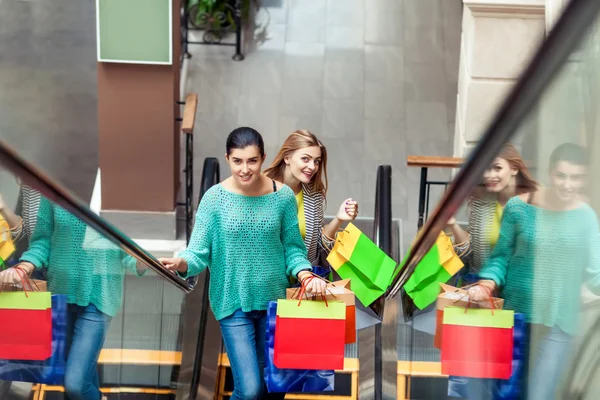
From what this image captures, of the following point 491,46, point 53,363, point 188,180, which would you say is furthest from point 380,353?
point 491,46

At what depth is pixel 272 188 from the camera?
4.30 metres

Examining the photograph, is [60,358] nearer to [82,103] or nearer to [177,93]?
[177,93]

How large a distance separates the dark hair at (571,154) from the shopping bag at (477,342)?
29.9 inches

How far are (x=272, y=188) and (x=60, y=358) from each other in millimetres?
1336

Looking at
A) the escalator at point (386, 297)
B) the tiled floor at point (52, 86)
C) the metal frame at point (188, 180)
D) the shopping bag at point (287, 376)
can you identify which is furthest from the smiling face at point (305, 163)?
the tiled floor at point (52, 86)

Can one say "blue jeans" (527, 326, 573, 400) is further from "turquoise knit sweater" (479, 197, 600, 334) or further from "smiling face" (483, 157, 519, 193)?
"smiling face" (483, 157, 519, 193)

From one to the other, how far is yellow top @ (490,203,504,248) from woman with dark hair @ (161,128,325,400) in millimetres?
1510

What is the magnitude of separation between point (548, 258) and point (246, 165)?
6.09 ft

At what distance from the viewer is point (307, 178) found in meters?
4.78

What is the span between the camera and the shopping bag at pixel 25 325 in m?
2.92

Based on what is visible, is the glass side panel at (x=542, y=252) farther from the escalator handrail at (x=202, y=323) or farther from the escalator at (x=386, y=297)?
the escalator handrail at (x=202, y=323)

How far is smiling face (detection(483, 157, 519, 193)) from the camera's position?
7.74 ft

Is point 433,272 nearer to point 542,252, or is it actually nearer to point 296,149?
point 542,252

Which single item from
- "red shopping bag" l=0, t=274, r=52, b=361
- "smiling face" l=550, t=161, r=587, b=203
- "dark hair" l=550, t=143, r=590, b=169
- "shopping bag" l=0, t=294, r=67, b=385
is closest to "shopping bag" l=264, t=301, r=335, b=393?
"shopping bag" l=0, t=294, r=67, b=385
